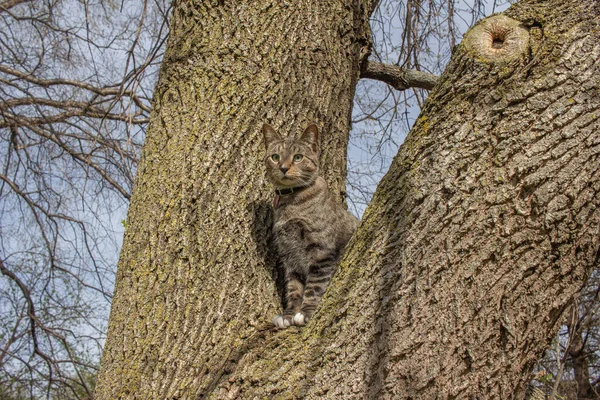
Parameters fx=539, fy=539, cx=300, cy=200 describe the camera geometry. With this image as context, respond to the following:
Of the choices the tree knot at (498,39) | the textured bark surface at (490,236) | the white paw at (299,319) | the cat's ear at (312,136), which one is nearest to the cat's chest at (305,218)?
the cat's ear at (312,136)

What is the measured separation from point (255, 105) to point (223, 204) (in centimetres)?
55

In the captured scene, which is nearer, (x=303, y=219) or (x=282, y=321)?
(x=282, y=321)

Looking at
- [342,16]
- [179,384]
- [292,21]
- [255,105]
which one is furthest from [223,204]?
[342,16]

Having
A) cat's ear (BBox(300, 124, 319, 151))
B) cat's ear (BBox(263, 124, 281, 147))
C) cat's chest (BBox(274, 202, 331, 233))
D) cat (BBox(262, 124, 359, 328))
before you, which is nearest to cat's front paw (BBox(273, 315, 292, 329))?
cat (BBox(262, 124, 359, 328))

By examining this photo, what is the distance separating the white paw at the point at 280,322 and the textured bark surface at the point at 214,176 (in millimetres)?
49

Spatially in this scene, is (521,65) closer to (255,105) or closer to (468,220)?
(468,220)

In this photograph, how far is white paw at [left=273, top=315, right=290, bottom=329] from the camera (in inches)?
87.4

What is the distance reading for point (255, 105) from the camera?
8.80 feet

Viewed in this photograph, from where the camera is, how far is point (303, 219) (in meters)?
3.07

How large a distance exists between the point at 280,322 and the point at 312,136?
106cm

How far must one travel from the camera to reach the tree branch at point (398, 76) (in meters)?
3.42

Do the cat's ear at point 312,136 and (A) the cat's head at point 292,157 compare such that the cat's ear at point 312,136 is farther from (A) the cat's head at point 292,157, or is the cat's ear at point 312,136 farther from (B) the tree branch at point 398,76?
(B) the tree branch at point 398,76

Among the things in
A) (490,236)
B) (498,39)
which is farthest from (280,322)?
(498,39)

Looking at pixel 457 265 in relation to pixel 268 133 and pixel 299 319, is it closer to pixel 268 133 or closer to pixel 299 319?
pixel 299 319
